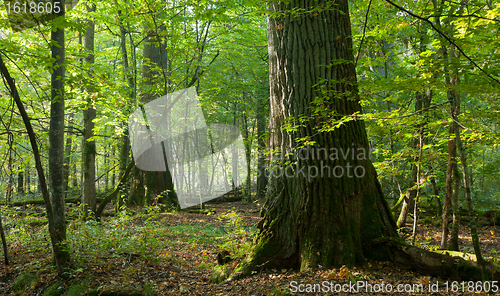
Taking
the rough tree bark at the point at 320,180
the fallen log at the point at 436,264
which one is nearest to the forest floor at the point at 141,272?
the fallen log at the point at 436,264

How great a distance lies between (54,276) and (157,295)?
5.58 feet

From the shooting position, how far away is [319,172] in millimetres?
3846

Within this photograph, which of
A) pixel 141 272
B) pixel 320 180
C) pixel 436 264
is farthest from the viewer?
pixel 141 272

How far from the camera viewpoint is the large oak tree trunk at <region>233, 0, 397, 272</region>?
3701 millimetres

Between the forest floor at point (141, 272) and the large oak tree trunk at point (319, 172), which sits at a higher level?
the large oak tree trunk at point (319, 172)

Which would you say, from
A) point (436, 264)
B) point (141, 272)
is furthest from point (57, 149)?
point (436, 264)

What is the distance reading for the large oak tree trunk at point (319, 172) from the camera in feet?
12.1

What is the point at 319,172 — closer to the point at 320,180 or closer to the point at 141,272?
the point at 320,180

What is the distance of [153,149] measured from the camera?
38.7 feet

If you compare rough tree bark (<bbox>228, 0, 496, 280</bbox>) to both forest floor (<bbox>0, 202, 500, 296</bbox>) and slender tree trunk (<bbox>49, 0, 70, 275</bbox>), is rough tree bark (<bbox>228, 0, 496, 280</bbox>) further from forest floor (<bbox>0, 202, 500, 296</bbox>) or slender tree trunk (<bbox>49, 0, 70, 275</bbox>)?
slender tree trunk (<bbox>49, 0, 70, 275</bbox>)

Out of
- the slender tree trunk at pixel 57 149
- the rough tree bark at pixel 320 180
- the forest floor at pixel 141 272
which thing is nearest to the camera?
the forest floor at pixel 141 272

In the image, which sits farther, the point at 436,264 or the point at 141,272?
the point at 141,272

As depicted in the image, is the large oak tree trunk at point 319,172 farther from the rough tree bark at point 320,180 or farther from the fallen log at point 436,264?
the fallen log at point 436,264

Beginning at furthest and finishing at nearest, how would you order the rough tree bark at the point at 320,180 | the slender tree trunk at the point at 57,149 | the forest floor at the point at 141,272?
the slender tree trunk at the point at 57,149 → the rough tree bark at the point at 320,180 → the forest floor at the point at 141,272
